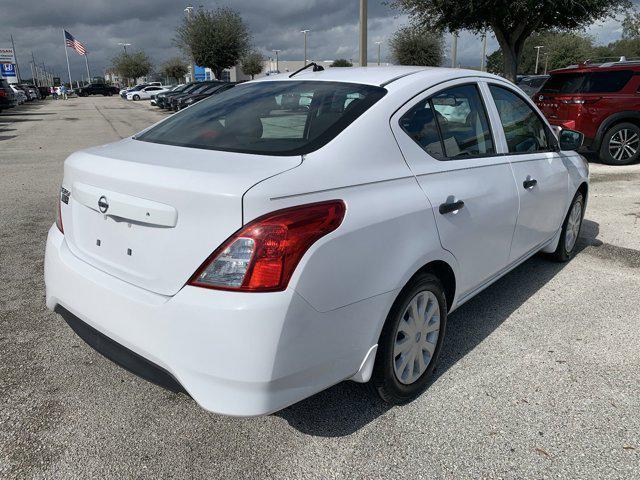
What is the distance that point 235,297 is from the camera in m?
1.85

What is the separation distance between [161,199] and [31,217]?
16.5ft

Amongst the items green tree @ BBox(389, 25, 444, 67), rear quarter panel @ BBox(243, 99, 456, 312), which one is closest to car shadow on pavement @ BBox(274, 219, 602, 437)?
rear quarter panel @ BBox(243, 99, 456, 312)

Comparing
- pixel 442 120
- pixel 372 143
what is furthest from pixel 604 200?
pixel 372 143

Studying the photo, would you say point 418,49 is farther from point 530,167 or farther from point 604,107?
point 530,167

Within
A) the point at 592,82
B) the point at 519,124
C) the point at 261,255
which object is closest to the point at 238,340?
the point at 261,255

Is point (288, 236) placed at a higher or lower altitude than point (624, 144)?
higher

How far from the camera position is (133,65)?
82.2m

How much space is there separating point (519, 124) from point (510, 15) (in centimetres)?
1167

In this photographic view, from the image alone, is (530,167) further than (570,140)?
No

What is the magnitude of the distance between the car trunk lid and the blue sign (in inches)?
3139

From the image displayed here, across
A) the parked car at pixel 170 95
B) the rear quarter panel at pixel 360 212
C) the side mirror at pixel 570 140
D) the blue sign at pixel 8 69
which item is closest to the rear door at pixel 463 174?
the rear quarter panel at pixel 360 212

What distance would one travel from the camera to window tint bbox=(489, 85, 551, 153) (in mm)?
3394

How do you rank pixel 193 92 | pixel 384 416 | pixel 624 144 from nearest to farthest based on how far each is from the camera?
pixel 384 416
pixel 624 144
pixel 193 92

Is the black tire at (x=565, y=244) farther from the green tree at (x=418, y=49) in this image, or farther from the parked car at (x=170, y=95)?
the green tree at (x=418, y=49)
